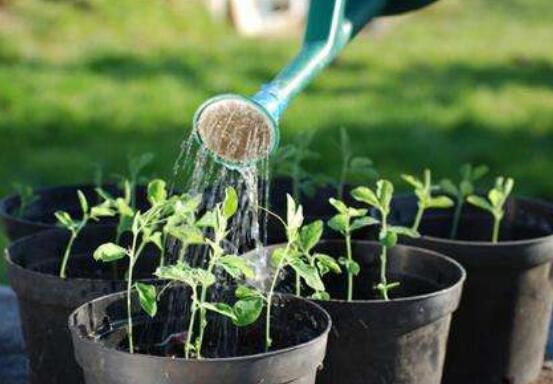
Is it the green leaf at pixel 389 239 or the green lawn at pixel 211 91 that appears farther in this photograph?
the green lawn at pixel 211 91

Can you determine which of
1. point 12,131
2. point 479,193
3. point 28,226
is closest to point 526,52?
point 12,131

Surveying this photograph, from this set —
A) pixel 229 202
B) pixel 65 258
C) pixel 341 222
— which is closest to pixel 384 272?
pixel 341 222

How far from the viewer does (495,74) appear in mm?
7406

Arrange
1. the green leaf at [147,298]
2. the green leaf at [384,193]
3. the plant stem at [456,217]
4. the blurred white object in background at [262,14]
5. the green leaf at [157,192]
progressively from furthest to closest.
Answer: the blurred white object in background at [262,14], the plant stem at [456,217], the green leaf at [384,193], the green leaf at [157,192], the green leaf at [147,298]

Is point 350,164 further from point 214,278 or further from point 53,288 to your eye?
Answer: point 214,278

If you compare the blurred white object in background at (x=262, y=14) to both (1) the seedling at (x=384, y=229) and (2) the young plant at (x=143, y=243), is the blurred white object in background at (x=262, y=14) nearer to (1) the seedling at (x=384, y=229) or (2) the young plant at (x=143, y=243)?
(1) the seedling at (x=384, y=229)

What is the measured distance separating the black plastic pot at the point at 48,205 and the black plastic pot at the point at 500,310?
0.98 metres

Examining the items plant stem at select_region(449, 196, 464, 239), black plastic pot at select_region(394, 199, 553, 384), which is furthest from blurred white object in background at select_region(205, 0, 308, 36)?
black plastic pot at select_region(394, 199, 553, 384)

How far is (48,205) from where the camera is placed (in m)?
3.37

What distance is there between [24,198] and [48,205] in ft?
0.47

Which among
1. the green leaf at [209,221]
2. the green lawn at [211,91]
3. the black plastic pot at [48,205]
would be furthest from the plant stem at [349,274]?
the green lawn at [211,91]

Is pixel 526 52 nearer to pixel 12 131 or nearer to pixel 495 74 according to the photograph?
pixel 495 74

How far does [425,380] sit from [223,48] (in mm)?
5033

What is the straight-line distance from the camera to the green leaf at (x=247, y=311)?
7.12ft
